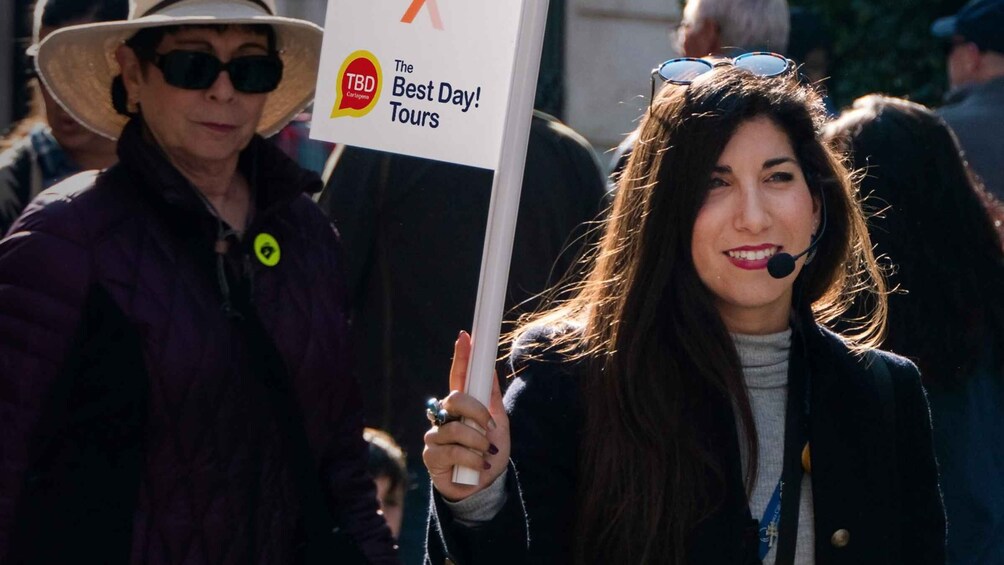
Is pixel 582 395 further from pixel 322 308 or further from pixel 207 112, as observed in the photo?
pixel 207 112

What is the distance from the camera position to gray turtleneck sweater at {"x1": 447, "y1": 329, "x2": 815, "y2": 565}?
8.59 ft

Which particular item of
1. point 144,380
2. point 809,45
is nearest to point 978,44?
point 809,45

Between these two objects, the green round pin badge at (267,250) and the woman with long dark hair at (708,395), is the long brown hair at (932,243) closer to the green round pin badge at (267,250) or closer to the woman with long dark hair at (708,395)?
the woman with long dark hair at (708,395)

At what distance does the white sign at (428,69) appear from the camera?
2.68 metres

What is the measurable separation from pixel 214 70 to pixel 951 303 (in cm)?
182

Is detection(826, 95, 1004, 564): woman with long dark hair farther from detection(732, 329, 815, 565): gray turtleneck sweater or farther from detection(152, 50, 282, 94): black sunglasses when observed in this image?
detection(152, 50, 282, 94): black sunglasses

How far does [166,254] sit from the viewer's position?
3107 millimetres

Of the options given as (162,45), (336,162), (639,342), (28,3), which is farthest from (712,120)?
(28,3)

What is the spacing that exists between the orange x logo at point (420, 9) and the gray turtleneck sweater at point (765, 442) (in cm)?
72

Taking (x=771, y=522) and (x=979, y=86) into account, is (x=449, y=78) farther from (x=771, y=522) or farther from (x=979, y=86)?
(x=979, y=86)

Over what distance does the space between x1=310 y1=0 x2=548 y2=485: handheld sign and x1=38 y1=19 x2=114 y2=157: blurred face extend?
1.75 metres

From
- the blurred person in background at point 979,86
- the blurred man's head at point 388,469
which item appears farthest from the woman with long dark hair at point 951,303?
the blurred man's head at point 388,469

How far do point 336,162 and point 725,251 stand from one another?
1.92 metres

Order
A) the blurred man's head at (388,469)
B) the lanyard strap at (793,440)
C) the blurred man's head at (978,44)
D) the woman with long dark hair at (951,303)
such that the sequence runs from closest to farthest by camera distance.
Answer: the lanyard strap at (793,440)
the woman with long dark hair at (951,303)
the blurred man's head at (388,469)
the blurred man's head at (978,44)
